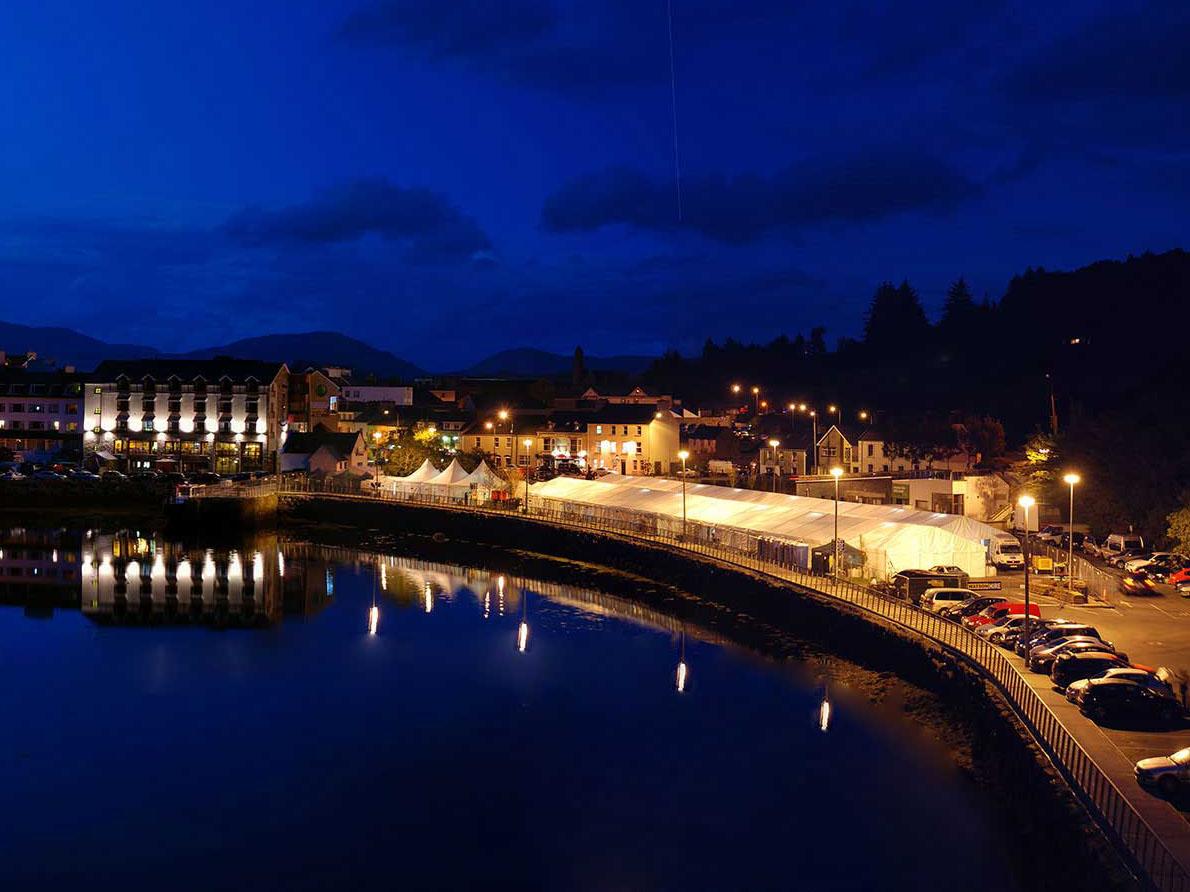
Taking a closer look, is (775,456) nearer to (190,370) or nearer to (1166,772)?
(190,370)

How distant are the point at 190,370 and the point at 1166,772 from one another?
8799cm

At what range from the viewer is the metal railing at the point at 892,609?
1566 cm

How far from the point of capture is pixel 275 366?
91.8 m

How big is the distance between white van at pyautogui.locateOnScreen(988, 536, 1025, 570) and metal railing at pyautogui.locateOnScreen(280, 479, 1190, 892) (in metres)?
7.51

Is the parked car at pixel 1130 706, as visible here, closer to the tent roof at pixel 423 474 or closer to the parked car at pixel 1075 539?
the parked car at pixel 1075 539

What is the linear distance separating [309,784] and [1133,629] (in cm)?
2349

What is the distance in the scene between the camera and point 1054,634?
27266mm

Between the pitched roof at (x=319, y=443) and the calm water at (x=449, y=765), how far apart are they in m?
45.8

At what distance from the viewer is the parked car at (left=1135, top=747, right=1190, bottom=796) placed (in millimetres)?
16844

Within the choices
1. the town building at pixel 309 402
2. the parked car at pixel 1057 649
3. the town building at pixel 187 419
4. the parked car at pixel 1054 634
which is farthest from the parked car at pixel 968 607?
the town building at pixel 309 402

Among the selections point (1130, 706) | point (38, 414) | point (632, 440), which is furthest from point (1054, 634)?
point (38, 414)

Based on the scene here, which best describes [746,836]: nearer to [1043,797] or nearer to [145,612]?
[1043,797]

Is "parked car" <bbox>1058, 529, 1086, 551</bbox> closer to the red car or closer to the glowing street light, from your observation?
the red car

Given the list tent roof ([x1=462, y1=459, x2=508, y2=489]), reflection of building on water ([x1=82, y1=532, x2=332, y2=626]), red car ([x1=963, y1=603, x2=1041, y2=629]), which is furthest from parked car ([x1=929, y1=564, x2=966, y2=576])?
tent roof ([x1=462, y1=459, x2=508, y2=489])
